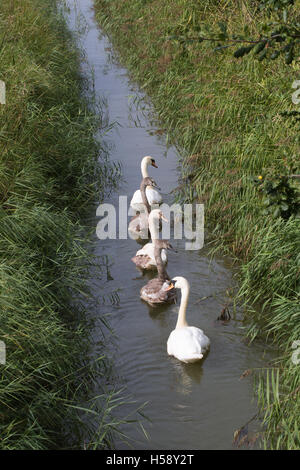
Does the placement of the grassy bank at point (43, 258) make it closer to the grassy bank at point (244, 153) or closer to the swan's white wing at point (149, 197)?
the swan's white wing at point (149, 197)

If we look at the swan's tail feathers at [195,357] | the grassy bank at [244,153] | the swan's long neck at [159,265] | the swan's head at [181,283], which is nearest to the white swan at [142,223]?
the grassy bank at [244,153]

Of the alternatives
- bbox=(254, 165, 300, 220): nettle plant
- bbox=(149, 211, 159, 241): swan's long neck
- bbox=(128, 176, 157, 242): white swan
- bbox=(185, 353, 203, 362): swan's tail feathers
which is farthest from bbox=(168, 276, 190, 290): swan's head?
bbox=(254, 165, 300, 220): nettle plant

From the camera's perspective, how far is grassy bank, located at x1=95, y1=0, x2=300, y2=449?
4.75 metres

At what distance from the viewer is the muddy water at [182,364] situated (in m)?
4.97

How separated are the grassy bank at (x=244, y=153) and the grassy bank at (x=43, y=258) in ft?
4.17

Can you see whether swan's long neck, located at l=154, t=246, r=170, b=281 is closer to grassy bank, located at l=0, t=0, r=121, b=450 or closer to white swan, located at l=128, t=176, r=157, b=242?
grassy bank, located at l=0, t=0, r=121, b=450

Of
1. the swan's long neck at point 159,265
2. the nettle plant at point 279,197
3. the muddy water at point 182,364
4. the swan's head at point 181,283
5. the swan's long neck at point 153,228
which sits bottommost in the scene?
the muddy water at point 182,364

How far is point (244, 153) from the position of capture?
24.3 ft

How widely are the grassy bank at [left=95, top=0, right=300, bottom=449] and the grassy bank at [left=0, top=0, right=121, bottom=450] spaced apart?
1.27 metres

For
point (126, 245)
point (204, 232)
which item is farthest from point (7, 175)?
point (204, 232)

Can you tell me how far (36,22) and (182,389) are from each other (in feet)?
25.3

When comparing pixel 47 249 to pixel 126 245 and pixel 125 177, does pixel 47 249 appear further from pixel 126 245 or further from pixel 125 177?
pixel 125 177

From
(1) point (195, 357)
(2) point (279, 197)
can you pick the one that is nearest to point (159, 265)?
(1) point (195, 357)

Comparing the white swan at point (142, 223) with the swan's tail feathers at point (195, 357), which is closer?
the swan's tail feathers at point (195, 357)
